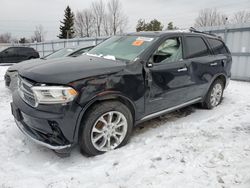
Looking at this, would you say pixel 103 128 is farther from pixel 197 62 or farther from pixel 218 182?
pixel 197 62

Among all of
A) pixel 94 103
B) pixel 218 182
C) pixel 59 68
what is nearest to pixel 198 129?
pixel 218 182

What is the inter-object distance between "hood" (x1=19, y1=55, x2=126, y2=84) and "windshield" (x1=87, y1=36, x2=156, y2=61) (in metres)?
0.33

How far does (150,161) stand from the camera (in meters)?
2.65

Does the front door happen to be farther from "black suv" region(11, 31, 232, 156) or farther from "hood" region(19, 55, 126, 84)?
"hood" region(19, 55, 126, 84)

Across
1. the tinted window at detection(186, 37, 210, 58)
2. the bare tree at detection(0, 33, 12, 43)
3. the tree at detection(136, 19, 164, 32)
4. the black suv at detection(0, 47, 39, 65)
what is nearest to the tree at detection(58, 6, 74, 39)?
the tree at detection(136, 19, 164, 32)

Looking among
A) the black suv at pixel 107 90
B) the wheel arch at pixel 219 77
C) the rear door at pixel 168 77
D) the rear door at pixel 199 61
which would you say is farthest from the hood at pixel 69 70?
the wheel arch at pixel 219 77

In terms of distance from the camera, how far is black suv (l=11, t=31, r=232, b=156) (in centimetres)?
239

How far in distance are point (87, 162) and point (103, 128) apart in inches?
19.0

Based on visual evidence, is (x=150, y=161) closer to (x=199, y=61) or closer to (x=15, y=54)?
(x=199, y=61)

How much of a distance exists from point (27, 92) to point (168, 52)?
228 centimetres

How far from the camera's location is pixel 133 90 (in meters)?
2.86

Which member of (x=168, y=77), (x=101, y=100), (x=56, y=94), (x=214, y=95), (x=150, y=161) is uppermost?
(x=168, y=77)

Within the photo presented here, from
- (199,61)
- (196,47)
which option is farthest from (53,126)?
(196,47)

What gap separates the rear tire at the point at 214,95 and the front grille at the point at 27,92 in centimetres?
358
